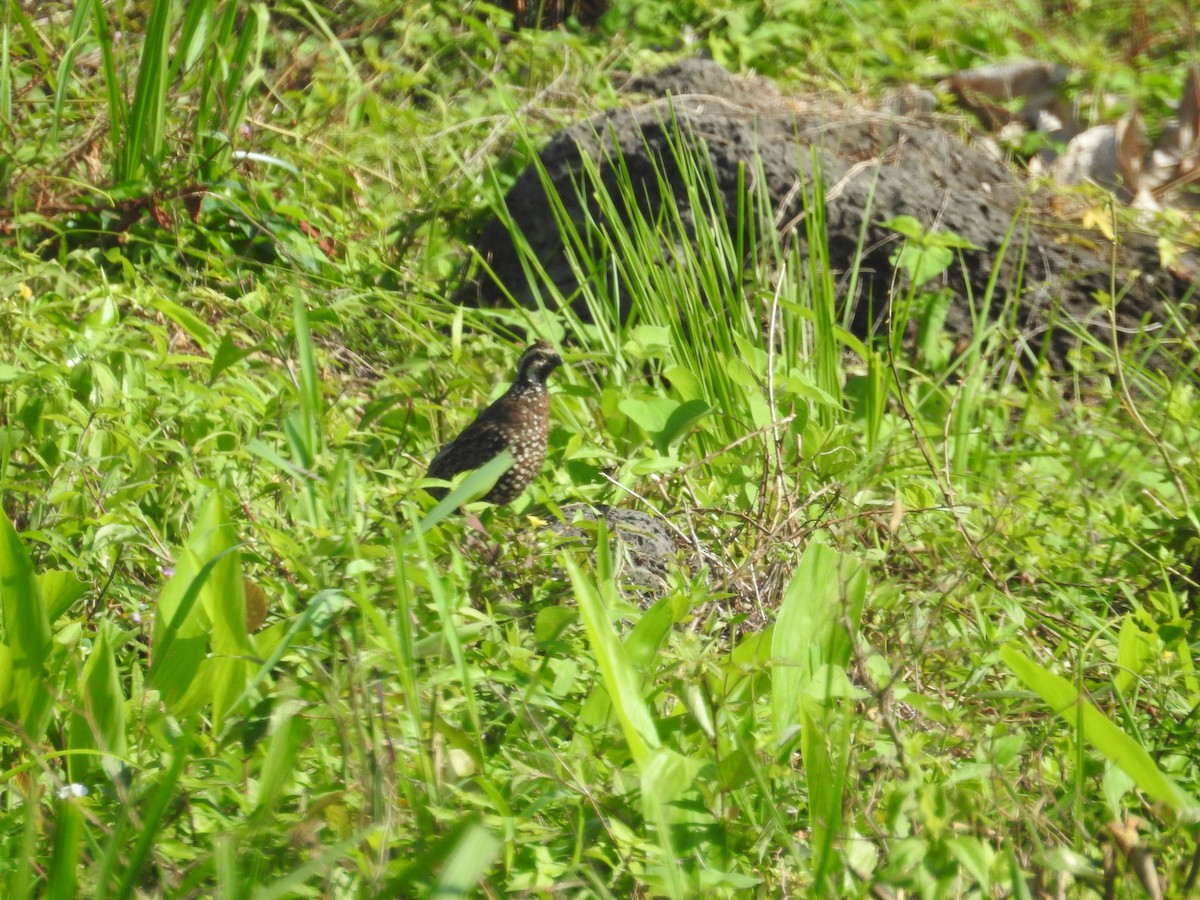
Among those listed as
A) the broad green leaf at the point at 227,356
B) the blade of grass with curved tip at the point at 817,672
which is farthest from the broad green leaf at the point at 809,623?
the broad green leaf at the point at 227,356

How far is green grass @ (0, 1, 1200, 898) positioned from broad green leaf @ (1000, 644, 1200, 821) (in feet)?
0.03

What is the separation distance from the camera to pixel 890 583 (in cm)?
239

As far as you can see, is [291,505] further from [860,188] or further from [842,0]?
[842,0]

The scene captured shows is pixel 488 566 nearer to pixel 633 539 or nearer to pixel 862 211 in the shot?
pixel 633 539

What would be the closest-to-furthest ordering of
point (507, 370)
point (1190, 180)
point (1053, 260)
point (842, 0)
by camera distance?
point (507, 370) < point (1053, 260) < point (1190, 180) < point (842, 0)

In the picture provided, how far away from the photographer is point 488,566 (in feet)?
9.34

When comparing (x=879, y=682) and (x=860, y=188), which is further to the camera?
(x=860, y=188)

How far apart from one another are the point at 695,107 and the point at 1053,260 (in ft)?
5.56

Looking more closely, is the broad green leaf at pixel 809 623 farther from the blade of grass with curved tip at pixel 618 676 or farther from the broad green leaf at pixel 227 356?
the broad green leaf at pixel 227 356

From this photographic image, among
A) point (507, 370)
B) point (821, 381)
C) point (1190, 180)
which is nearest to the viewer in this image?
point (821, 381)

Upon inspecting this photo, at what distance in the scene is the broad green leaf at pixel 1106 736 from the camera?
1930 millimetres

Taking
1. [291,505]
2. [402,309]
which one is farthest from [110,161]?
[291,505]

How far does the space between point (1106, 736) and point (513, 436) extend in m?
2.06

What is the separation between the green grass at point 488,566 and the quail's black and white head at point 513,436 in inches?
4.4
